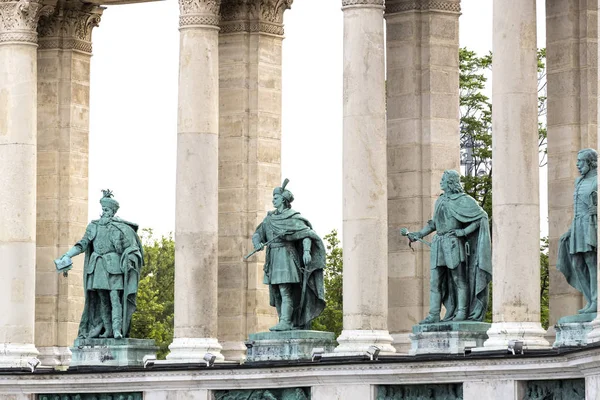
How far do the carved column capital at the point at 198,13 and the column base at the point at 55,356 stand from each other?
1869cm

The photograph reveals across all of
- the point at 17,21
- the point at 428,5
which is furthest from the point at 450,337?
the point at 17,21

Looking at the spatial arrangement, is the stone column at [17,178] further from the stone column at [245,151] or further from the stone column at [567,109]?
the stone column at [567,109]

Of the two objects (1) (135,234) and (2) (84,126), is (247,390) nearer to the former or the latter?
(1) (135,234)

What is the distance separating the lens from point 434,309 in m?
91.9

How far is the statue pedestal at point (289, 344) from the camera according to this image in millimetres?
95250

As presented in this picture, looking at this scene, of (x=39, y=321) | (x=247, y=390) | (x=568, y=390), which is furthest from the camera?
(x=39, y=321)

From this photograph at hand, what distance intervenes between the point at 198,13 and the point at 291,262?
11874 mm

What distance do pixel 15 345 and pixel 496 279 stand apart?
2549 cm

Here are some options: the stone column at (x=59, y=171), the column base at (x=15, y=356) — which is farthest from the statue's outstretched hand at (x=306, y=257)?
the stone column at (x=59, y=171)

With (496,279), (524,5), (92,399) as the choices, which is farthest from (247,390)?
(524,5)

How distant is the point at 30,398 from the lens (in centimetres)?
10100

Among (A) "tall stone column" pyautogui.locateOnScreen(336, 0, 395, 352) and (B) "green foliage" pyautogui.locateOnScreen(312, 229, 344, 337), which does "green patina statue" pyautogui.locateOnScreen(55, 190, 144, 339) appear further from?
(B) "green foliage" pyautogui.locateOnScreen(312, 229, 344, 337)

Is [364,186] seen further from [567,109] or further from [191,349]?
[191,349]

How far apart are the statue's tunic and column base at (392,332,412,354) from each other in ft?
46.6
